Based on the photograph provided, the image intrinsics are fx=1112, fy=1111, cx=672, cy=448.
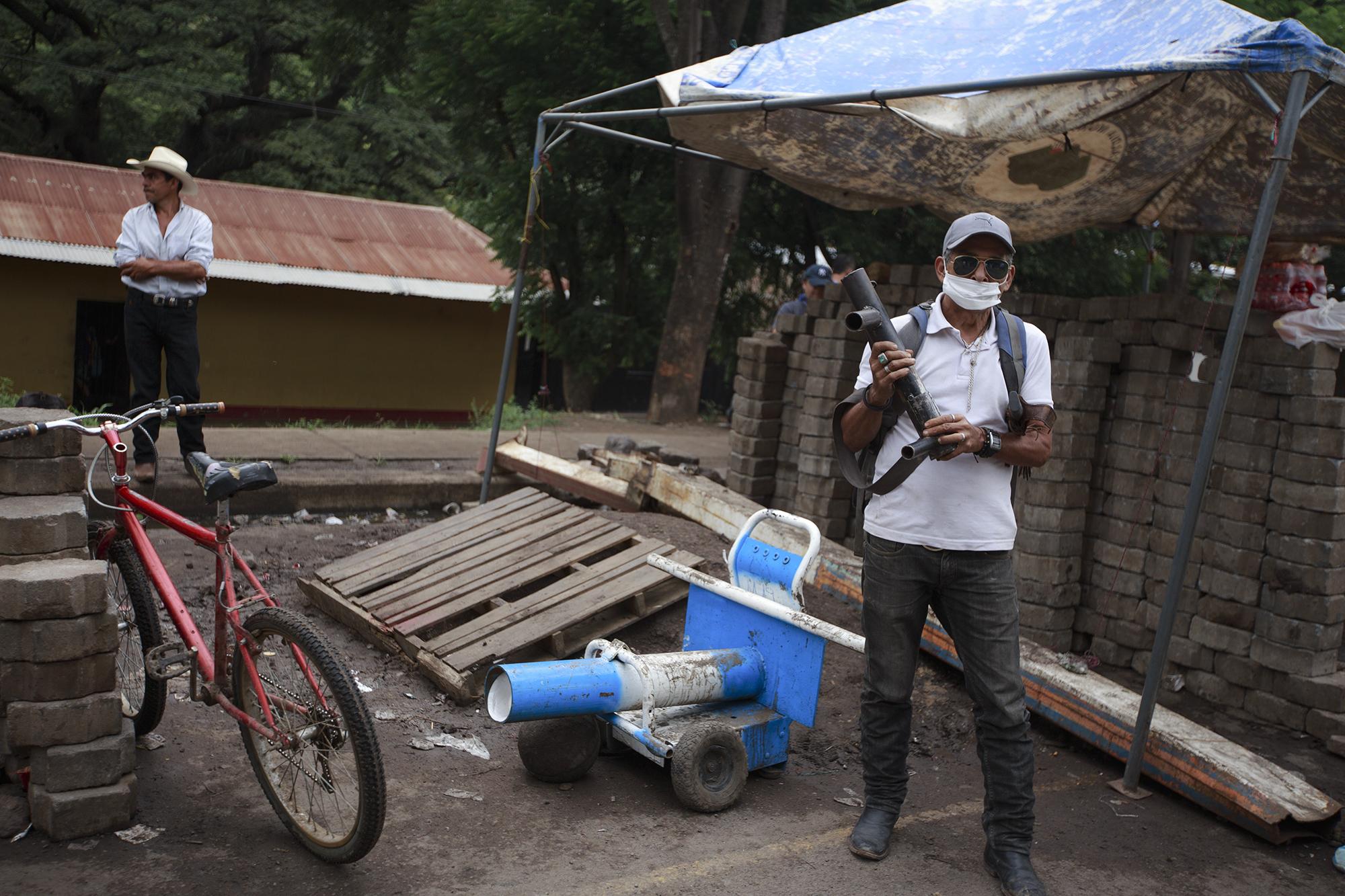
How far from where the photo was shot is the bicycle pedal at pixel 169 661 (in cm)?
368

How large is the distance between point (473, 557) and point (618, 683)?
213 cm

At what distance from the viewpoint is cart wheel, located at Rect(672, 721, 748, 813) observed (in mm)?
3920

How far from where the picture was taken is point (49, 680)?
3436mm

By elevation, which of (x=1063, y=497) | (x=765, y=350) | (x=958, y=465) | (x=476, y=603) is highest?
(x=765, y=350)

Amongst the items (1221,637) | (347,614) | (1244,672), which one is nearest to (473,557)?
(347,614)

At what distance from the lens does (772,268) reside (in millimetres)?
15570

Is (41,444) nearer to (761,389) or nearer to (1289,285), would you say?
(761,389)

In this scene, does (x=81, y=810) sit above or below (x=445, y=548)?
below

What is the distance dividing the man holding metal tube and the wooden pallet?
1.85 metres

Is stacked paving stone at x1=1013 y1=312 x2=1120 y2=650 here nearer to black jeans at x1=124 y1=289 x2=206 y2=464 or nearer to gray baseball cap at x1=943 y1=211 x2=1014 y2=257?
gray baseball cap at x1=943 y1=211 x2=1014 y2=257

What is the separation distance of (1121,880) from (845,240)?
35.5 feet

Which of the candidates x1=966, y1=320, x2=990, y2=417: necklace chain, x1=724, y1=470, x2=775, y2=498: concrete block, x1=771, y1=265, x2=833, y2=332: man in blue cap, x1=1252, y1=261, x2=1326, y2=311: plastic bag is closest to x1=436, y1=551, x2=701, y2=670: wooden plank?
x1=966, y1=320, x2=990, y2=417: necklace chain

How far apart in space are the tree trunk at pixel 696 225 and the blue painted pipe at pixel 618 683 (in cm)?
876

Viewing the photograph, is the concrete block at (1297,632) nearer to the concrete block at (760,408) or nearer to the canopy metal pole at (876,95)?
the canopy metal pole at (876,95)
